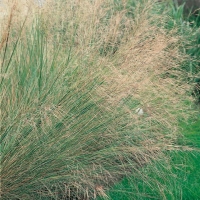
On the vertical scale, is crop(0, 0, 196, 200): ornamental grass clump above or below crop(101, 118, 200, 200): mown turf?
above

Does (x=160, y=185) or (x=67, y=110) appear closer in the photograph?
(x=67, y=110)

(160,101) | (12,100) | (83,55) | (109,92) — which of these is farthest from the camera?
(160,101)

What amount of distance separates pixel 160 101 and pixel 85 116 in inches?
35.9

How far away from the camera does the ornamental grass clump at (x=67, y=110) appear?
2375mm

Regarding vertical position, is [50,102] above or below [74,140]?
above

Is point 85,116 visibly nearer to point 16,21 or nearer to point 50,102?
point 50,102

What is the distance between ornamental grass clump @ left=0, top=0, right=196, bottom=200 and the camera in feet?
7.79

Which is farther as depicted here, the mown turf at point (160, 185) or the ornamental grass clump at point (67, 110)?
the mown turf at point (160, 185)

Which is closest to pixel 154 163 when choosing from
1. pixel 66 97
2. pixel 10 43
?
pixel 66 97

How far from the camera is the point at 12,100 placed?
2568mm

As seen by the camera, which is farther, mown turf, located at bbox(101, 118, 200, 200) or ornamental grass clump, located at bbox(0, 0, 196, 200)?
mown turf, located at bbox(101, 118, 200, 200)

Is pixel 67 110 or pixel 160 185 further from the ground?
pixel 67 110

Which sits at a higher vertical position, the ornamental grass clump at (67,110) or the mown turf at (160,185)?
the ornamental grass clump at (67,110)

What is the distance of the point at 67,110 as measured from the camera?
2613mm
